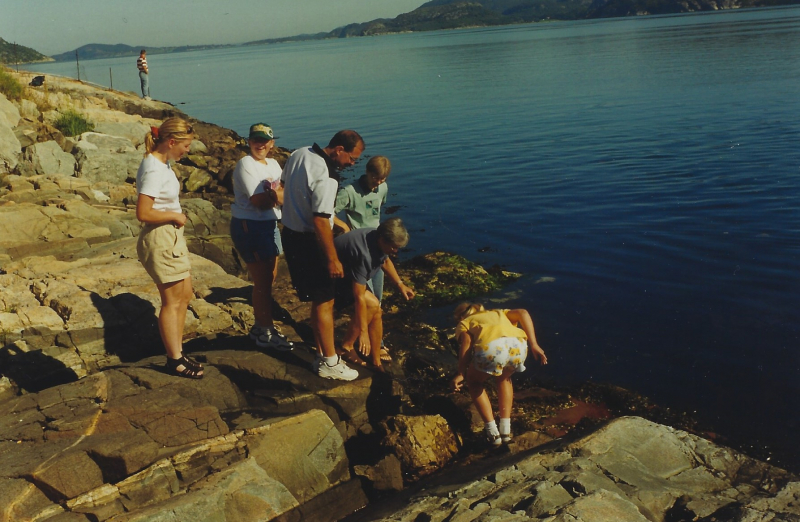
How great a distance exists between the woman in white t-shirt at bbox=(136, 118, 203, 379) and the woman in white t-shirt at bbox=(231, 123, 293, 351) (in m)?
0.82

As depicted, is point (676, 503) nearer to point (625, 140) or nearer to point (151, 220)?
point (151, 220)

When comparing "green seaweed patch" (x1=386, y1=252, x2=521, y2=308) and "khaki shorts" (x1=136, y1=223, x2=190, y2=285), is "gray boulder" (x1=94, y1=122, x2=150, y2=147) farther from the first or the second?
"khaki shorts" (x1=136, y1=223, x2=190, y2=285)

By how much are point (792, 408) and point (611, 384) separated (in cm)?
192

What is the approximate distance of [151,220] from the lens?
17.4 feet

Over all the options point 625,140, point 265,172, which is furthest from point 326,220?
point 625,140

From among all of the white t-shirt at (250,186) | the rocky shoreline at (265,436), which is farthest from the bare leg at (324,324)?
the white t-shirt at (250,186)

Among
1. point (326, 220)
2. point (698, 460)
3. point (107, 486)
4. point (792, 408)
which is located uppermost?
point (326, 220)

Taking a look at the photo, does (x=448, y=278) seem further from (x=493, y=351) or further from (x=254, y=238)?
(x=493, y=351)

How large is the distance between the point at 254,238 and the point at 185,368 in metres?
1.44

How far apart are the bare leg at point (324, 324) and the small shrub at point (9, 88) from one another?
54.0ft

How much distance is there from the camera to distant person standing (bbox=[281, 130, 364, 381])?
18.4 ft

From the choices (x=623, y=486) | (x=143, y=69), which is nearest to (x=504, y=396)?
(x=623, y=486)

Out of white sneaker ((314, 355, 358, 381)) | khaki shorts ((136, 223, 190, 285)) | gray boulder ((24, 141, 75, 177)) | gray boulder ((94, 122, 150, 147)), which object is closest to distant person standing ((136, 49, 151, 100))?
gray boulder ((94, 122, 150, 147))

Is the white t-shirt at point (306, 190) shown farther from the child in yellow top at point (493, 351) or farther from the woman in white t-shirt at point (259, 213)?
the child in yellow top at point (493, 351)
